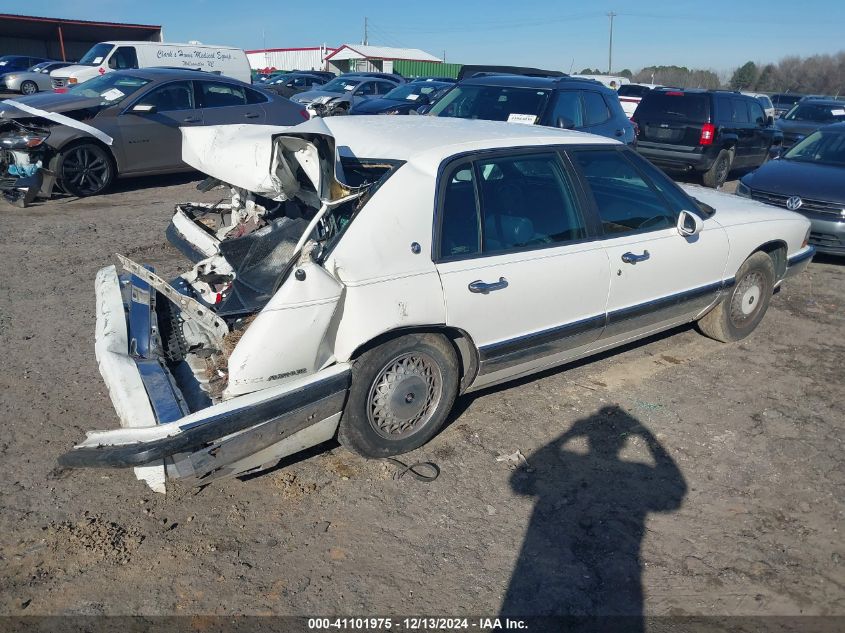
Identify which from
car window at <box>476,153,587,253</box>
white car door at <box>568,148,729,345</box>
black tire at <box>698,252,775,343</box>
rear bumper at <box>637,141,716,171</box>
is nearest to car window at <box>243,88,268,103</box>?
rear bumper at <box>637,141,716,171</box>

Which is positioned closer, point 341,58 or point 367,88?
point 367,88

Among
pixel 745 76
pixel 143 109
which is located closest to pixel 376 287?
pixel 143 109

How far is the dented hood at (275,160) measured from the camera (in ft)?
10.2

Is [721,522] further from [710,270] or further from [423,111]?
[423,111]

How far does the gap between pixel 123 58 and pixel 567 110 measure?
532 inches

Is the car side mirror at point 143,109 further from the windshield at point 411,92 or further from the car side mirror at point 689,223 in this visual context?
the car side mirror at point 689,223

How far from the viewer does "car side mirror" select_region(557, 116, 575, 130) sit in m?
8.06

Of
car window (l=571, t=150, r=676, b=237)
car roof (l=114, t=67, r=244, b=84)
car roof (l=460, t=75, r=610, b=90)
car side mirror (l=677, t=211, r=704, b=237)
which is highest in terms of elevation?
car roof (l=114, t=67, r=244, b=84)

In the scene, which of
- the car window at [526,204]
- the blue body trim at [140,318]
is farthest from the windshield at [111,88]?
the car window at [526,204]

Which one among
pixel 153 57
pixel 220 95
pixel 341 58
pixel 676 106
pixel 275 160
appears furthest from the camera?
pixel 341 58

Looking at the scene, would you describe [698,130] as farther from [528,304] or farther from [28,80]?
[28,80]

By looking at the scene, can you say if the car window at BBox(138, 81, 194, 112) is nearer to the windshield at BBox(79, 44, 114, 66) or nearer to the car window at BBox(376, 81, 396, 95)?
the windshield at BBox(79, 44, 114, 66)

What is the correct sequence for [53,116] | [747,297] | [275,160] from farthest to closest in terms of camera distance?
1. [53,116]
2. [747,297]
3. [275,160]

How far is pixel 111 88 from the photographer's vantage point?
9477 mm
